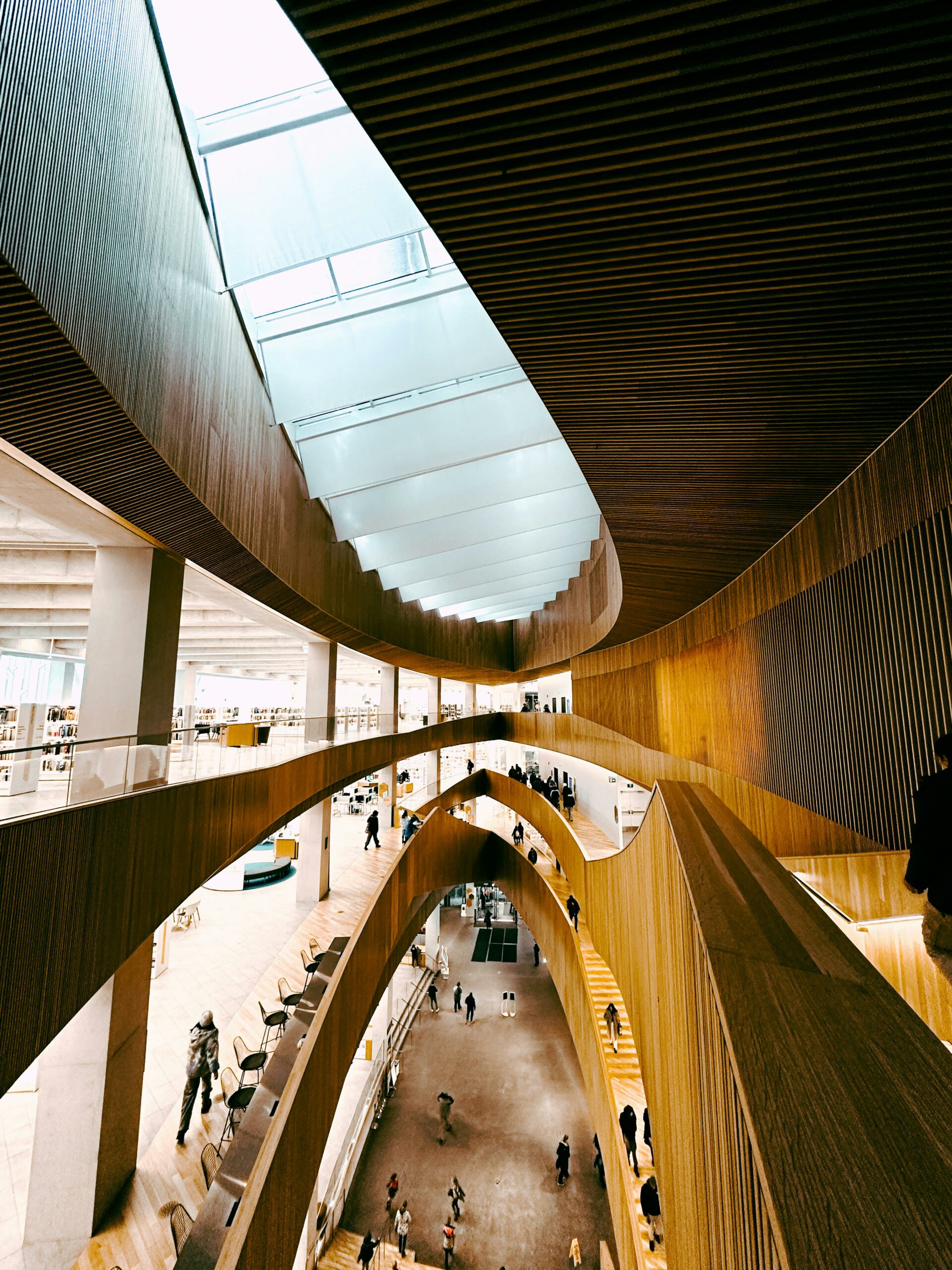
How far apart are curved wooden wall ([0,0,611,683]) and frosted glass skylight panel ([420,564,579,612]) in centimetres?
802

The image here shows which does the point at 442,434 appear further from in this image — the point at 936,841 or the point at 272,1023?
the point at 272,1023

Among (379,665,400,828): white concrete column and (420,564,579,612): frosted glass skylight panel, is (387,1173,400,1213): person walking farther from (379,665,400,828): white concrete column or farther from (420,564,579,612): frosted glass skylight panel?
(420,564,579,612): frosted glass skylight panel

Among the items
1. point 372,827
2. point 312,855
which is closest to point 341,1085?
point 312,855

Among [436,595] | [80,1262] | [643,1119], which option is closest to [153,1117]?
[80,1262]

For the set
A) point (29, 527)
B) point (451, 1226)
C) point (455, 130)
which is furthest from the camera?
point (451, 1226)

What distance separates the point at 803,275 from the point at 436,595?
13849 millimetres

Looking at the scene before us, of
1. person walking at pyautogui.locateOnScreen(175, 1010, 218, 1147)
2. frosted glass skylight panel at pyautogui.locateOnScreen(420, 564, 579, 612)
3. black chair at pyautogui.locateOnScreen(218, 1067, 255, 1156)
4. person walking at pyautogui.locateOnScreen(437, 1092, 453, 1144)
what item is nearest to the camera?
person walking at pyautogui.locateOnScreen(175, 1010, 218, 1147)

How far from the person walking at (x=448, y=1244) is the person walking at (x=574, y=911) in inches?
199

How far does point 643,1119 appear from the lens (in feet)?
22.9

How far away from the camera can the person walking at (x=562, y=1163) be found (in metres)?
11.6

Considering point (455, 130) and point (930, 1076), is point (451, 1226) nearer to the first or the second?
point (930, 1076)

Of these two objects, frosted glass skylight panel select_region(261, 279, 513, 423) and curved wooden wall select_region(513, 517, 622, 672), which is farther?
curved wooden wall select_region(513, 517, 622, 672)

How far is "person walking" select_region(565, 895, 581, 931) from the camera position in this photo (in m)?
11.9

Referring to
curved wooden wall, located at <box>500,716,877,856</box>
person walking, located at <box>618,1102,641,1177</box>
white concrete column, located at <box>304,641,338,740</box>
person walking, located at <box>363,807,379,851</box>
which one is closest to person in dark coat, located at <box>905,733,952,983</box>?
curved wooden wall, located at <box>500,716,877,856</box>
